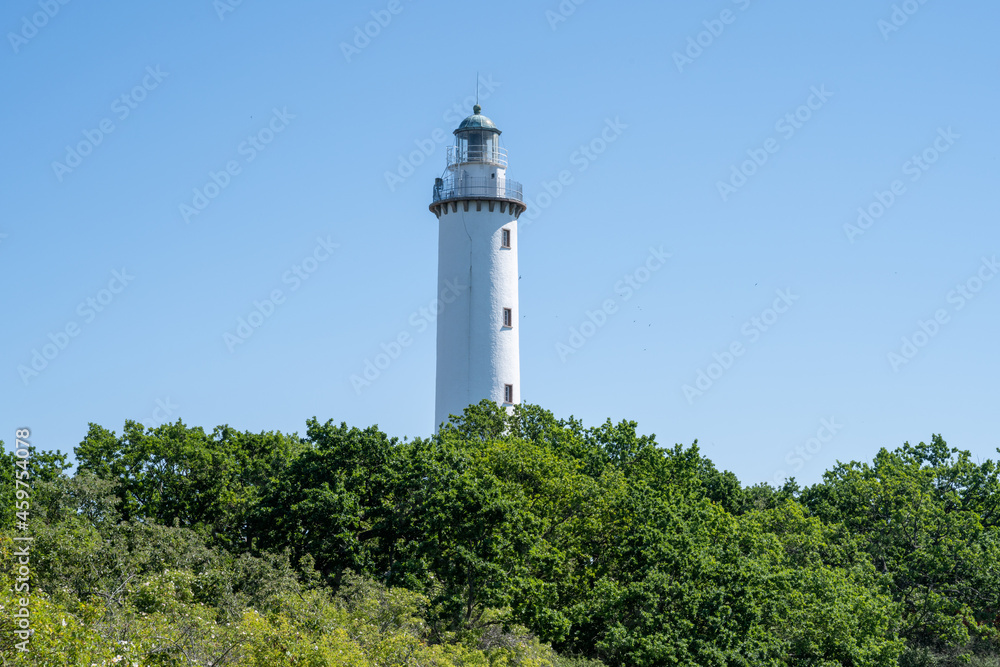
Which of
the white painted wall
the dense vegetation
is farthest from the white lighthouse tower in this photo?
the dense vegetation

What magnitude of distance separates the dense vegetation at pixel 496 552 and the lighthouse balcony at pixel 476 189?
12.5 m

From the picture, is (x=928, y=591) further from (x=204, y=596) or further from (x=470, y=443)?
(x=204, y=596)

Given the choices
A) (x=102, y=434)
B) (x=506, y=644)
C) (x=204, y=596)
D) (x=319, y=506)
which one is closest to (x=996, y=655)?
(x=506, y=644)

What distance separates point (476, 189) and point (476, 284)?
4587 millimetres

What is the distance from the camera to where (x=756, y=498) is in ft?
178

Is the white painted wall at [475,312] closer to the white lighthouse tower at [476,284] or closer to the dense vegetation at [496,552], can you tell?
the white lighthouse tower at [476,284]

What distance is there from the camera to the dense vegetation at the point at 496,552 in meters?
35.2

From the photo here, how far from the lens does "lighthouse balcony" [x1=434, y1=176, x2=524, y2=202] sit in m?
56.3

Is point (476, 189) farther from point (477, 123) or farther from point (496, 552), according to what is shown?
point (496, 552)

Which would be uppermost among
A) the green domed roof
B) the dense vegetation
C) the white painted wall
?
the green domed roof

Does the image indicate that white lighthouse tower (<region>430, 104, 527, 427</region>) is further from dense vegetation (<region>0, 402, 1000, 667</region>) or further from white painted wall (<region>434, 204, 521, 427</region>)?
dense vegetation (<region>0, 402, 1000, 667</region>)

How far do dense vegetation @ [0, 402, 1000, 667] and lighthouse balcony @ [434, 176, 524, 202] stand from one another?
12.5 meters

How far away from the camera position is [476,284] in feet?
182

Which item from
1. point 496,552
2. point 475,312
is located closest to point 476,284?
point 475,312
